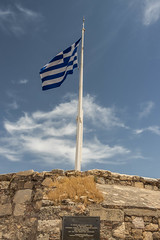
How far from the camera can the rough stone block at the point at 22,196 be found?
5363 millimetres

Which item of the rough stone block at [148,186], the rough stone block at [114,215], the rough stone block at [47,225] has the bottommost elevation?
the rough stone block at [47,225]

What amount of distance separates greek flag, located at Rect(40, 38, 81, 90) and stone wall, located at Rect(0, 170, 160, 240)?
4.08m

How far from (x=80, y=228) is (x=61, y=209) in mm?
543

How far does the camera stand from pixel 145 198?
217 inches

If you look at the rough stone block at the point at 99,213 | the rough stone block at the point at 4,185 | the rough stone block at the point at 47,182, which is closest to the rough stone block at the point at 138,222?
the rough stone block at the point at 99,213

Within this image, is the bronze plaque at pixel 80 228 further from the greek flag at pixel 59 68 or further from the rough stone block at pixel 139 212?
the greek flag at pixel 59 68

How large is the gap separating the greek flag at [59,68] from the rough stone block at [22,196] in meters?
4.38

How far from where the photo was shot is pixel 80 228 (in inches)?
176

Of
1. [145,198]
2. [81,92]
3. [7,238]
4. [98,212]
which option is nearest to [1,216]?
[7,238]

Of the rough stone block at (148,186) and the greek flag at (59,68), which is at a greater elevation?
the greek flag at (59,68)

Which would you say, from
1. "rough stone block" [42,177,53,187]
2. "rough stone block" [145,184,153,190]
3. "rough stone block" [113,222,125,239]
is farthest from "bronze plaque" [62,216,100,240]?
"rough stone block" [145,184,153,190]

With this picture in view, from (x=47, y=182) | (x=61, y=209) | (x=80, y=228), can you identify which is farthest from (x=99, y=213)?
(x=47, y=182)

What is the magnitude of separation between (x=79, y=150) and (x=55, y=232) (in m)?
3.13

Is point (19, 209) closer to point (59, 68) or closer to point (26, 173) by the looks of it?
point (26, 173)
